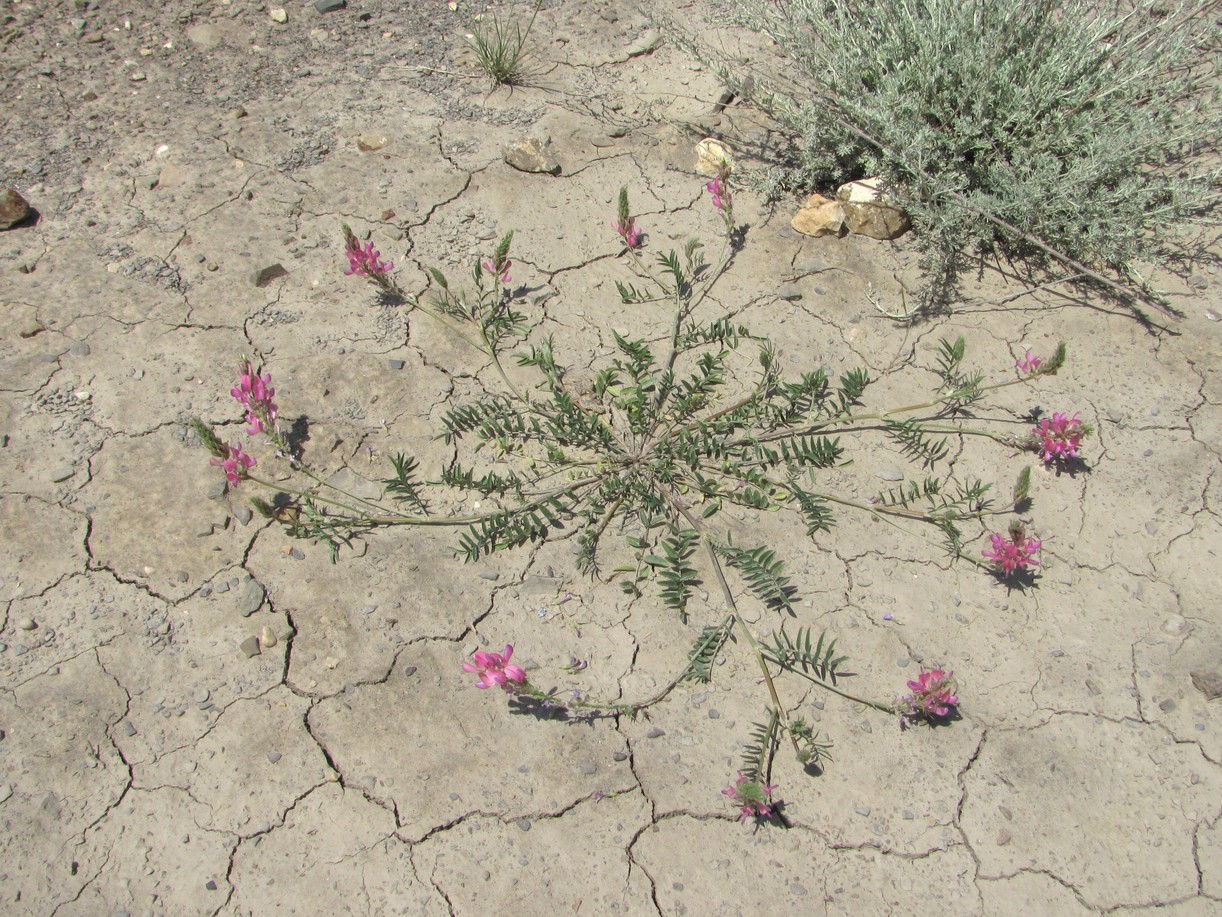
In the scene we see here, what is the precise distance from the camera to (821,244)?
411 cm

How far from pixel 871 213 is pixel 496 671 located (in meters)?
2.69

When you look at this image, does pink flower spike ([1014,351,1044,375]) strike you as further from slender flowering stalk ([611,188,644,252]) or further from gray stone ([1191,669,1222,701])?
slender flowering stalk ([611,188,644,252])

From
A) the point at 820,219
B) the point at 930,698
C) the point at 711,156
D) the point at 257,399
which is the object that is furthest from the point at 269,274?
the point at 930,698

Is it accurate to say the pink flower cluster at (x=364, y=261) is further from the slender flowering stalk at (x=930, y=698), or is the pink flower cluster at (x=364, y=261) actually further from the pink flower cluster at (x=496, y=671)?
the slender flowering stalk at (x=930, y=698)

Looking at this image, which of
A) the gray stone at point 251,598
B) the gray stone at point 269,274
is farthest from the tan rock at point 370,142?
the gray stone at point 251,598

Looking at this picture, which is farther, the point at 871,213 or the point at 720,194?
the point at 871,213

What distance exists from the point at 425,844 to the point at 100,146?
140 inches

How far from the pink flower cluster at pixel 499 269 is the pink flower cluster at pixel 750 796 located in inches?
80.8

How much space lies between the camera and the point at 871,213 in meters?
4.09

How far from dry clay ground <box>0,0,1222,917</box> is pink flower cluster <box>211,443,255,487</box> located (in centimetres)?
18

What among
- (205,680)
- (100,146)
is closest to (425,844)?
(205,680)

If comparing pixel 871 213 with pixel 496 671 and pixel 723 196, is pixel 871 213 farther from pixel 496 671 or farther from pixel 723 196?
pixel 496 671

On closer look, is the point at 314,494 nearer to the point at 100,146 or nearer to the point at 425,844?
the point at 425,844

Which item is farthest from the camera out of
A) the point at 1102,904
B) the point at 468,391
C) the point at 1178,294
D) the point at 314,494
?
the point at 1178,294
